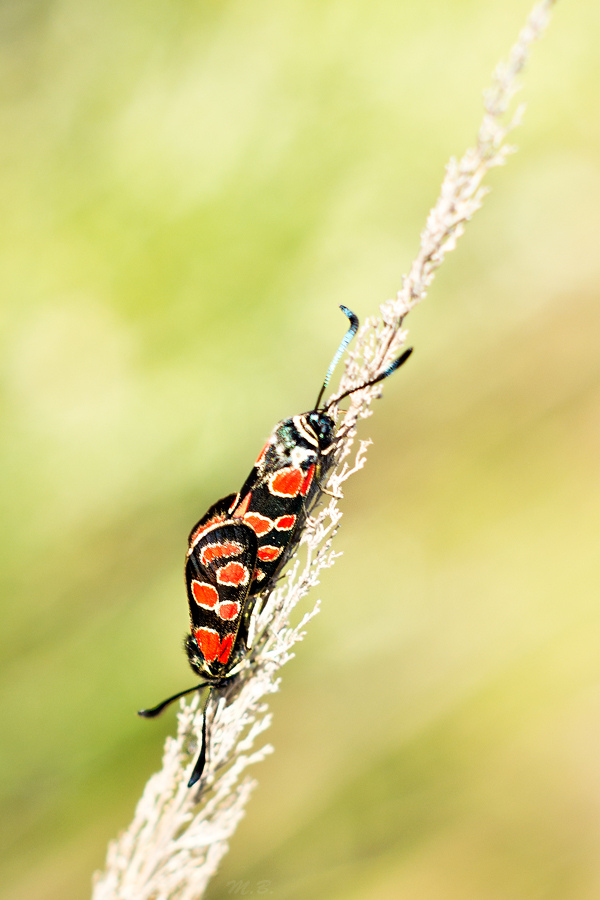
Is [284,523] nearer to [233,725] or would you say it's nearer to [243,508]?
[243,508]

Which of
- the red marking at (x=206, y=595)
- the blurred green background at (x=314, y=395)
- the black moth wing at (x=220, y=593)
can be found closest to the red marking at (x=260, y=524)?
the black moth wing at (x=220, y=593)

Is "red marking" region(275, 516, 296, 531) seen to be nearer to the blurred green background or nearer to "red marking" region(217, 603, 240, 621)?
"red marking" region(217, 603, 240, 621)

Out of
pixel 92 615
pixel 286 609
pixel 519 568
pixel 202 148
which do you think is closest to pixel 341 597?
pixel 519 568

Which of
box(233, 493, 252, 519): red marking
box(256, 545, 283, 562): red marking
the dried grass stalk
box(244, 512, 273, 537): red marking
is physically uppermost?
box(233, 493, 252, 519): red marking

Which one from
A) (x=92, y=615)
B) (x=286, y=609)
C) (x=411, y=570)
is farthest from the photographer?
(x=411, y=570)

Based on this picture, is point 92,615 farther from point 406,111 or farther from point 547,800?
point 406,111

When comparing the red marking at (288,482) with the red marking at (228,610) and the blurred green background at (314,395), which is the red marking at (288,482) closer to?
the red marking at (228,610)

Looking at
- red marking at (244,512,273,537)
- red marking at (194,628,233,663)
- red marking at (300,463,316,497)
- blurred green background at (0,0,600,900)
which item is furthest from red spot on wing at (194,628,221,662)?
blurred green background at (0,0,600,900)
